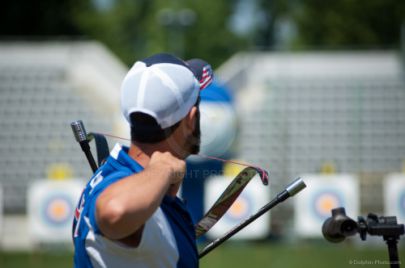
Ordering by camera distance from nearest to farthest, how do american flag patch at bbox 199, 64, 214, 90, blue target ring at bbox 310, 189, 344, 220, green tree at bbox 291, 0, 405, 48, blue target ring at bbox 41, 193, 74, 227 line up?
1. american flag patch at bbox 199, 64, 214, 90
2. blue target ring at bbox 41, 193, 74, 227
3. blue target ring at bbox 310, 189, 344, 220
4. green tree at bbox 291, 0, 405, 48

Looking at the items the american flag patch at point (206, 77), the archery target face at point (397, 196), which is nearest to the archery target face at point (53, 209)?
the archery target face at point (397, 196)

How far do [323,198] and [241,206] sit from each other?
4.10ft

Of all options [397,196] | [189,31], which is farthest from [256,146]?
[189,31]

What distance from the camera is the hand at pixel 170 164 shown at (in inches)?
79.8

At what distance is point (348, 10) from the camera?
3331 cm

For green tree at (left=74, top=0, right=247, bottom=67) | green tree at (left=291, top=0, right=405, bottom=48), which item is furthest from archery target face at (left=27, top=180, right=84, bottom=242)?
green tree at (left=74, top=0, right=247, bottom=67)

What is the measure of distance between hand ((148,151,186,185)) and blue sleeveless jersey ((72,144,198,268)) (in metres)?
0.11

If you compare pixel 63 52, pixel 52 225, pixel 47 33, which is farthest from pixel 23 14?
pixel 52 225

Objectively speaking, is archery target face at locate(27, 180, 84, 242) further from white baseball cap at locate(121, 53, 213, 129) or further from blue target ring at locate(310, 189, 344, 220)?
white baseball cap at locate(121, 53, 213, 129)

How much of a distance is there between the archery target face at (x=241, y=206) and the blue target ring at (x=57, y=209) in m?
2.10

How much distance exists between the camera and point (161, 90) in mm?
2076

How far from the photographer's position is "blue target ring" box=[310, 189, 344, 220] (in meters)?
12.1

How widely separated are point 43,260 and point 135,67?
Result: 29.3ft

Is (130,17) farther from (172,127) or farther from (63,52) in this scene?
(172,127)
